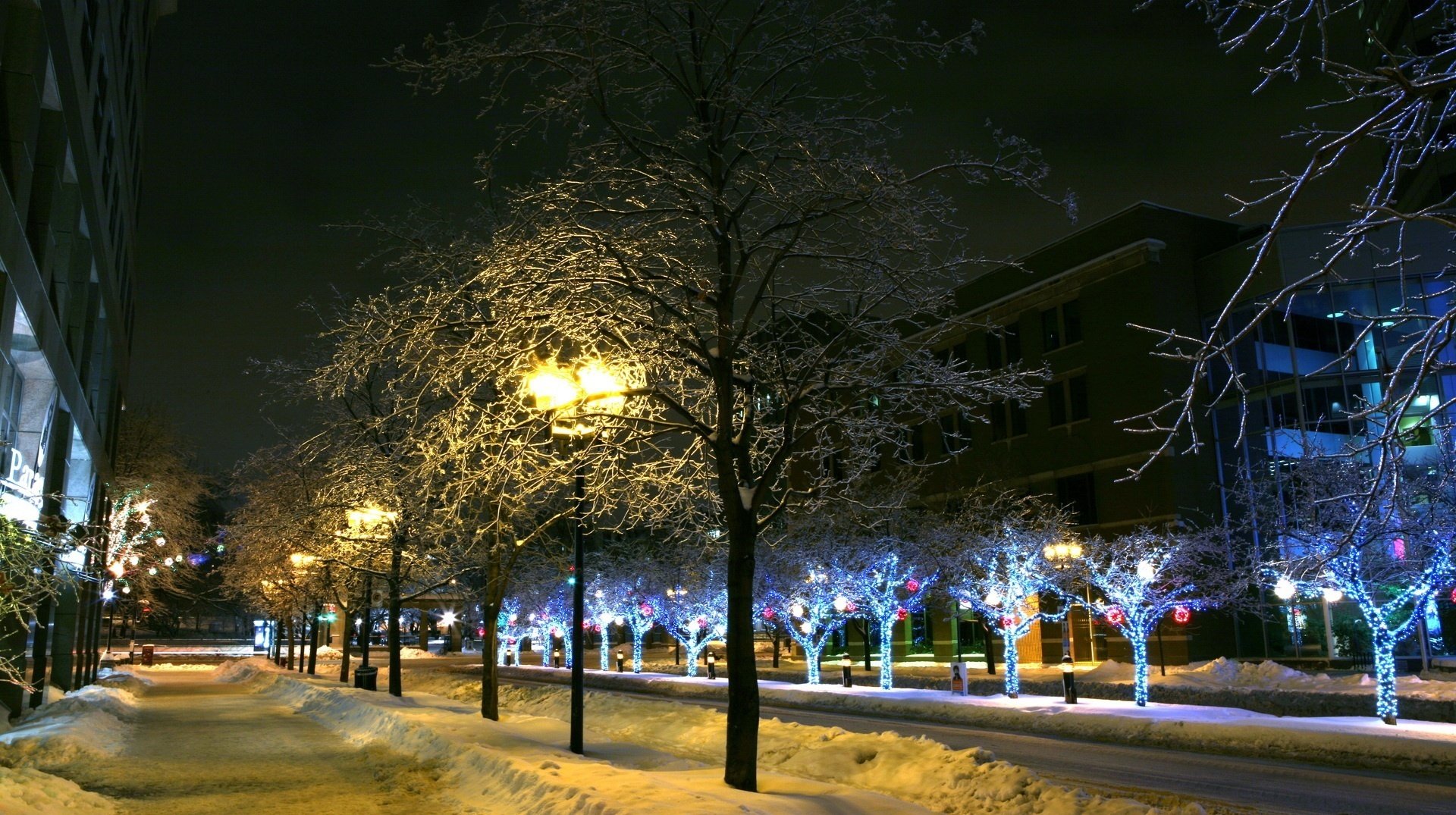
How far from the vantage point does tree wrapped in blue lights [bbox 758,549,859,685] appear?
3794 cm

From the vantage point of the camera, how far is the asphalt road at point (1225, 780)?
1384 centimetres

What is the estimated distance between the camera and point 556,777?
1138 cm

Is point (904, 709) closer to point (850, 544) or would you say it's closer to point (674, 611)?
point (850, 544)

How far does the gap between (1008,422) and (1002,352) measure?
3599 millimetres

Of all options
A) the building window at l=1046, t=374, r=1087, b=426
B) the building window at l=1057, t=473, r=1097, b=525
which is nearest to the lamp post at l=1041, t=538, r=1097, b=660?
the building window at l=1057, t=473, r=1097, b=525

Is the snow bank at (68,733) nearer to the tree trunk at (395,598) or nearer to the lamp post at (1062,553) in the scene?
the tree trunk at (395,598)

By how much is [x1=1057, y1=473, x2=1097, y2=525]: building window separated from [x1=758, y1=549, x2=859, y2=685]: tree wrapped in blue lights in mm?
12573

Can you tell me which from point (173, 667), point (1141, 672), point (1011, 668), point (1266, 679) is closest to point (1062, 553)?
point (1011, 668)

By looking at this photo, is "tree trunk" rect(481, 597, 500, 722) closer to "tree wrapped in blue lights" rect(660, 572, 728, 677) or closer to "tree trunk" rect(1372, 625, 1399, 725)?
"tree trunk" rect(1372, 625, 1399, 725)

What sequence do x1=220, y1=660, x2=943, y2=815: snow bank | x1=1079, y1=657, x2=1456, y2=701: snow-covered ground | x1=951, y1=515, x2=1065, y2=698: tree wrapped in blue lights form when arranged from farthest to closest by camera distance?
x1=951, y1=515, x2=1065, y2=698: tree wrapped in blue lights → x1=1079, y1=657, x2=1456, y2=701: snow-covered ground → x1=220, y1=660, x2=943, y2=815: snow bank

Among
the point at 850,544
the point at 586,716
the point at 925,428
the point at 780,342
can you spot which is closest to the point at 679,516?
the point at 780,342

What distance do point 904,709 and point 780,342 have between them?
17987mm

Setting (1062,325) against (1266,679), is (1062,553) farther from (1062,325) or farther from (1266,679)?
(1062,325)

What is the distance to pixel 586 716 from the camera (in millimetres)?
26047
